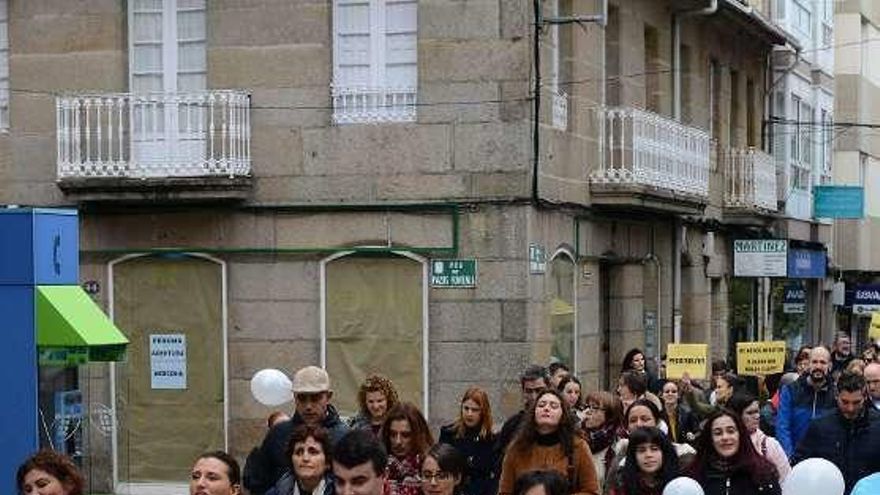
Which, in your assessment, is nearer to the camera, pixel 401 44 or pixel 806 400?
pixel 806 400

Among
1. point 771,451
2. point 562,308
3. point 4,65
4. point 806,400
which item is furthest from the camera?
point 562,308

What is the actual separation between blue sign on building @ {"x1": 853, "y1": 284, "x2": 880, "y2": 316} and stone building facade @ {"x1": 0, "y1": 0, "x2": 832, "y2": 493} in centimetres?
1716

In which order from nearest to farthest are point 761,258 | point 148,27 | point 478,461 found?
1. point 478,461
2. point 148,27
3. point 761,258

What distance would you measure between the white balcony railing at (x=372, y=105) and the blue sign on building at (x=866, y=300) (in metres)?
19.6

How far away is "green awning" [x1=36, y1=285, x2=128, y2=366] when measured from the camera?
11875 millimetres

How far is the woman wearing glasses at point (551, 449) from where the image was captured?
9.19 meters

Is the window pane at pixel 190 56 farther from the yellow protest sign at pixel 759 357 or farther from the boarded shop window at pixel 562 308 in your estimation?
the yellow protest sign at pixel 759 357

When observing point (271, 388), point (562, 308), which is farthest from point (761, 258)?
point (271, 388)

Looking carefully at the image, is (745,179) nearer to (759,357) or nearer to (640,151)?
(640,151)

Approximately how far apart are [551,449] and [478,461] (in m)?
1.29

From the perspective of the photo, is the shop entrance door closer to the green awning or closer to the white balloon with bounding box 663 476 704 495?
the green awning

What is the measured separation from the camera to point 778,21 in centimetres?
3053

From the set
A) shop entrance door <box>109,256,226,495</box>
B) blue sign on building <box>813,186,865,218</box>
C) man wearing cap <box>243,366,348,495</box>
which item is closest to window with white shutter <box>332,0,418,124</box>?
shop entrance door <box>109,256,226,495</box>

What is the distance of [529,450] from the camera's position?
30.5ft
